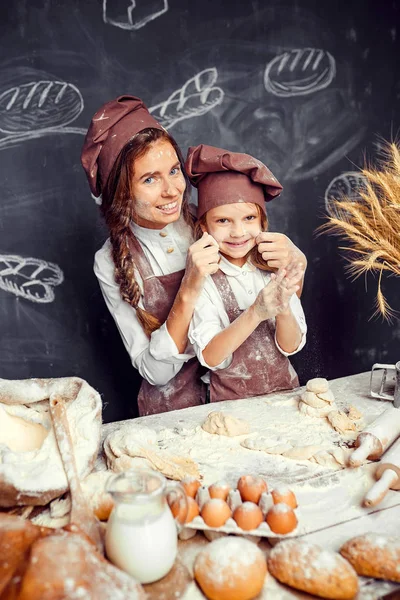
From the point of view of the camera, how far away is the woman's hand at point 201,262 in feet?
6.43

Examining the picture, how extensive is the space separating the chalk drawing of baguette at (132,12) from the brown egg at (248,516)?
8.48 ft

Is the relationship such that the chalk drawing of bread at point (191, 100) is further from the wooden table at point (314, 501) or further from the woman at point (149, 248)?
the wooden table at point (314, 501)

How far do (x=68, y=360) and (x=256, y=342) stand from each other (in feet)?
4.67

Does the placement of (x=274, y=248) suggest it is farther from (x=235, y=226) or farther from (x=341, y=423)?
(x=341, y=423)

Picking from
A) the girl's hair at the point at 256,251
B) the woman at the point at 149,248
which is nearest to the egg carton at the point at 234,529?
the woman at the point at 149,248

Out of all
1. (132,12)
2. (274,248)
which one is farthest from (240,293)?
(132,12)

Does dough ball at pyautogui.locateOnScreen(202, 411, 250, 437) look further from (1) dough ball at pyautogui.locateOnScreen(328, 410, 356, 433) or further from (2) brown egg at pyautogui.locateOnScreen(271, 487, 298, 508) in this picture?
(2) brown egg at pyautogui.locateOnScreen(271, 487, 298, 508)

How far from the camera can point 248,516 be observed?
1.23 meters

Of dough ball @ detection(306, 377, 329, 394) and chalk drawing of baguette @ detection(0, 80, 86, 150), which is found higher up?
chalk drawing of baguette @ detection(0, 80, 86, 150)

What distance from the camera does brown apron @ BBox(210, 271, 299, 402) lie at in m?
2.19

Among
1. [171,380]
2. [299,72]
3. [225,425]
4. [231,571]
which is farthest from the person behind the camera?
[299,72]

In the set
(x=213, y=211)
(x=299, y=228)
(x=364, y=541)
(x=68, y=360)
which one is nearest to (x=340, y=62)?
(x=299, y=228)

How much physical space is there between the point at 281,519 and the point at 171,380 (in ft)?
4.00

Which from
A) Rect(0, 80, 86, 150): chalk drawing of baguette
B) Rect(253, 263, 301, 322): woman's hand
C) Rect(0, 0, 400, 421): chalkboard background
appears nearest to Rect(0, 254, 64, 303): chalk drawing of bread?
Rect(0, 0, 400, 421): chalkboard background
